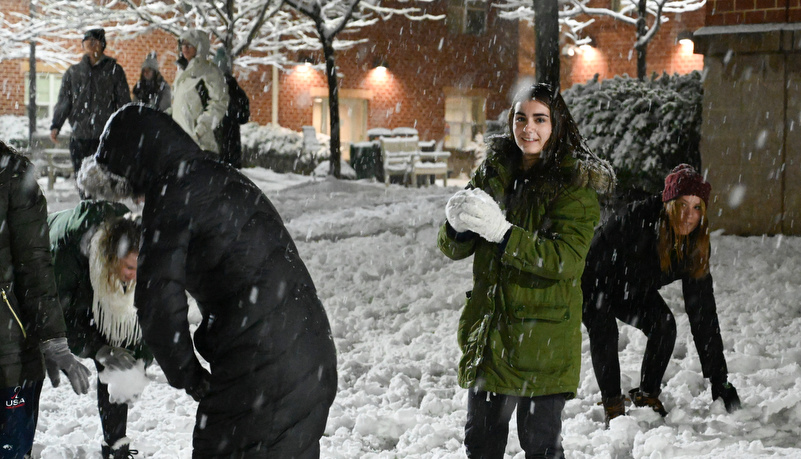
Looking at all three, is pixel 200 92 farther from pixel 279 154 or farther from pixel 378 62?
pixel 378 62

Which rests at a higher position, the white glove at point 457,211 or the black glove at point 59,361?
the white glove at point 457,211

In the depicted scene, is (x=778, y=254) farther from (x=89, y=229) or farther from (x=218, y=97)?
(x=89, y=229)

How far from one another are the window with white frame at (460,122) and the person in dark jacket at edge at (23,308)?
28.5 m

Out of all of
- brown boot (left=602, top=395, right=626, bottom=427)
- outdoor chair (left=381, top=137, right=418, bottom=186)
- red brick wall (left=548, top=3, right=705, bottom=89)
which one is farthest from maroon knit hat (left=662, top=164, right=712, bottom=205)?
red brick wall (left=548, top=3, right=705, bottom=89)

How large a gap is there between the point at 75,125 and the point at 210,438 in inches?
327

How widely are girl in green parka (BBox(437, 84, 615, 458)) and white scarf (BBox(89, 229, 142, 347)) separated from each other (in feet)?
4.81

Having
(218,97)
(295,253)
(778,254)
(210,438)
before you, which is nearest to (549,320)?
(295,253)

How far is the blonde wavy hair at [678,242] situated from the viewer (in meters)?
4.59

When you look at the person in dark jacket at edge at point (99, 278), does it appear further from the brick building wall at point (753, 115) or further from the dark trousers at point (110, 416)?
the brick building wall at point (753, 115)

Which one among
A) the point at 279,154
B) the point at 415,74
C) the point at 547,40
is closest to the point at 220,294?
the point at 547,40

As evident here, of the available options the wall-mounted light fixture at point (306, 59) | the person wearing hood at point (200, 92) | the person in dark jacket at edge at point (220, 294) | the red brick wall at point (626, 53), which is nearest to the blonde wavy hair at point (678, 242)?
the person in dark jacket at edge at point (220, 294)

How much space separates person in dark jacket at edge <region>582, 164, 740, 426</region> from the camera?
4602mm

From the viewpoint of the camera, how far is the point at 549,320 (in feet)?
10.7

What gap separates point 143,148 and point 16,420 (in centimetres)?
128
